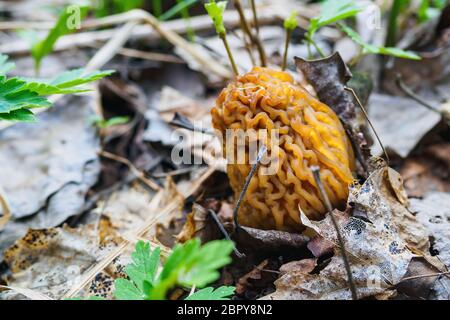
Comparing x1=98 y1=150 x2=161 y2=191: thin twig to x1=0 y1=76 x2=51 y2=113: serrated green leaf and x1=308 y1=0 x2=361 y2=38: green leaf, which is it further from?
x1=308 y1=0 x2=361 y2=38: green leaf

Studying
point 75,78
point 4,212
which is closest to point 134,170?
point 4,212

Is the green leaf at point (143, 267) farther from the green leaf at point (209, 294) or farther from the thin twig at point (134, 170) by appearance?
the thin twig at point (134, 170)

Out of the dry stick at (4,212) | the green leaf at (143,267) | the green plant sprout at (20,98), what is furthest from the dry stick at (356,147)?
the dry stick at (4,212)

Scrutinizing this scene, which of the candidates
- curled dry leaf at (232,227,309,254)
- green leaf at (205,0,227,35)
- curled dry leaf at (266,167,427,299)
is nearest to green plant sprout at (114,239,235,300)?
curled dry leaf at (266,167,427,299)

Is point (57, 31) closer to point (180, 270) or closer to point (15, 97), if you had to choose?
point (15, 97)

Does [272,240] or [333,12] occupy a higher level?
[333,12]
